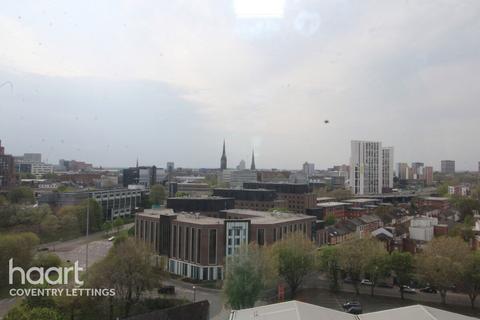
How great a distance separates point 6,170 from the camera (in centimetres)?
3422

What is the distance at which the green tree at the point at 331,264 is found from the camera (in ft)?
49.9

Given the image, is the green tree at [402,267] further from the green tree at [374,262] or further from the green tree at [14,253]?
the green tree at [14,253]

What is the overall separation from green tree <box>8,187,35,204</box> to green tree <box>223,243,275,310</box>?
2558 cm

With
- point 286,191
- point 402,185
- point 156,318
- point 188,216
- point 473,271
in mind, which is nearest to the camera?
point 156,318

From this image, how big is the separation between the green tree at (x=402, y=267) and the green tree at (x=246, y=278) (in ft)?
17.0

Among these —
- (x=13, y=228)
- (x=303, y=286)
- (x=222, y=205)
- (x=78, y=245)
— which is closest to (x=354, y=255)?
(x=303, y=286)

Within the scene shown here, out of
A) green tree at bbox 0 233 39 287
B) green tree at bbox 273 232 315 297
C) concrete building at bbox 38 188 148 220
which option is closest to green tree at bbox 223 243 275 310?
green tree at bbox 273 232 315 297

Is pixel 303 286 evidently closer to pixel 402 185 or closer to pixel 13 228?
pixel 13 228

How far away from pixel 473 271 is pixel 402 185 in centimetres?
6474

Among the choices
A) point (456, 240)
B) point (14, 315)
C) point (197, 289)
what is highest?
point (456, 240)

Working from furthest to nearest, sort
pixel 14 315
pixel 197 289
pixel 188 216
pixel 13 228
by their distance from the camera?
pixel 13 228 < pixel 188 216 < pixel 197 289 < pixel 14 315

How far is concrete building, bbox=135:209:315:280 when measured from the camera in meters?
17.2

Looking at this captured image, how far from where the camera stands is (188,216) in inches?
781

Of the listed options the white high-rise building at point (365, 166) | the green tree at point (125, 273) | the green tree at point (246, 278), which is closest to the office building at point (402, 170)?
the white high-rise building at point (365, 166)
